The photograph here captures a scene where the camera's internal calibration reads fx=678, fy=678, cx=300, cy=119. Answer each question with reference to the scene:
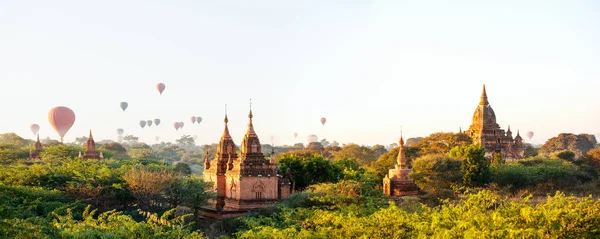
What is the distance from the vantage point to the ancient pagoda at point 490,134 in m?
64.2

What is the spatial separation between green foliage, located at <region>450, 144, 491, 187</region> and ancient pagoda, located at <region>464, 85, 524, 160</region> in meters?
18.7

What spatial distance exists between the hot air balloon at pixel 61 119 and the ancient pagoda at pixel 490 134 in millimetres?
45909

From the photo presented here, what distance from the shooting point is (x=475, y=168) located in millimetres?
44344

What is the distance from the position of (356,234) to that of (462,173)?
23926 millimetres

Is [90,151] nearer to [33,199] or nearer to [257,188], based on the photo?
[257,188]

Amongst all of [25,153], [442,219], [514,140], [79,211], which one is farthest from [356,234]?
[25,153]

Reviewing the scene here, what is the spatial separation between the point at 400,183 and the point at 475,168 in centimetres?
704

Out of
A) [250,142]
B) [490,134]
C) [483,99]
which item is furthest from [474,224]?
[483,99]

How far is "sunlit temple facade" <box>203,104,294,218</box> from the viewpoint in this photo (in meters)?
36.4

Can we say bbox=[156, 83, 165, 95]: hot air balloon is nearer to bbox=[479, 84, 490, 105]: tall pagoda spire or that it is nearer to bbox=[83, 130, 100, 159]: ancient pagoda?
bbox=[83, 130, 100, 159]: ancient pagoda

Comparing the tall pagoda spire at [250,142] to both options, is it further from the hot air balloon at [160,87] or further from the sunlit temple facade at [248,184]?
the hot air balloon at [160,87]

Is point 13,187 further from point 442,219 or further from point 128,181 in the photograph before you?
point 442,219

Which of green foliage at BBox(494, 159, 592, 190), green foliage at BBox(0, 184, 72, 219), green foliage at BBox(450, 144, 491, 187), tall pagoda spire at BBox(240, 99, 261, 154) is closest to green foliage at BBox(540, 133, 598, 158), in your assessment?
green foliage at BBox(494, 159, 592, 190)

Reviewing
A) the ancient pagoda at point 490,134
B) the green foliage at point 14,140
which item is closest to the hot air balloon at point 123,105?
the green foliage at point 14,140
